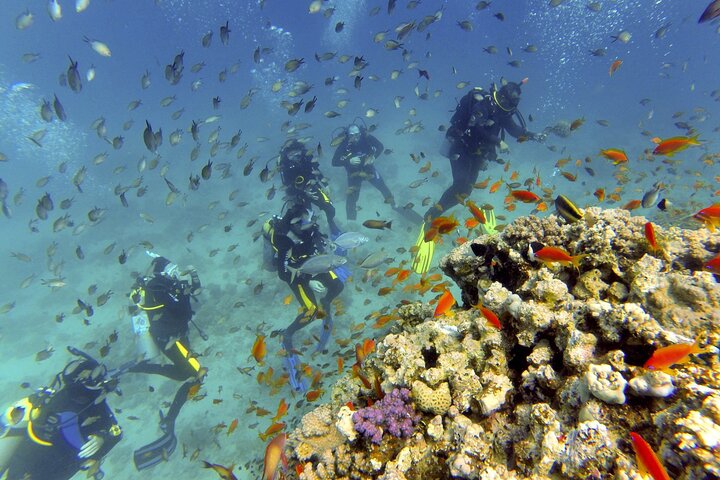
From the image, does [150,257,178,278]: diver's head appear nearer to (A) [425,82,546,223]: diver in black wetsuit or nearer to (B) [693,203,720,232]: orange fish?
(A) [425,82,546,223]: diver in black wetsuit

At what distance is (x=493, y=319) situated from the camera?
2473mm

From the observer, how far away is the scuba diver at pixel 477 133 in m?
7.92

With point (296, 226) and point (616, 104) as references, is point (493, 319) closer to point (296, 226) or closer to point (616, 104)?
point (296, 226)

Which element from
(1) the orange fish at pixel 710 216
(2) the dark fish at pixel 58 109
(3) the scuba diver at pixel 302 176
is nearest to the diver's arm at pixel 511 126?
(3) the scuba diver at pixel 302 176

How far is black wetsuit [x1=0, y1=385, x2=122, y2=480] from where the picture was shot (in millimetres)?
5457

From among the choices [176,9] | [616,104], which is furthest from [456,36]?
[176,9]

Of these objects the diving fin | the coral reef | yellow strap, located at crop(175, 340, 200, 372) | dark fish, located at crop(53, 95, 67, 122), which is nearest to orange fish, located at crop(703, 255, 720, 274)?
the coral reef

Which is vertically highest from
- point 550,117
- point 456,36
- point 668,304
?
point 456,36

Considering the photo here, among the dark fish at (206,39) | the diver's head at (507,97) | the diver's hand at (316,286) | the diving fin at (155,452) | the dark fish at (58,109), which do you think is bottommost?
the diving fin at (155,452)

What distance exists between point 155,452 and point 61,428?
275 cm

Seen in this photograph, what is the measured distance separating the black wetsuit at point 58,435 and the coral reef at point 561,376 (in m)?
5.67

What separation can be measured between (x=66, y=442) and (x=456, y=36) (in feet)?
341

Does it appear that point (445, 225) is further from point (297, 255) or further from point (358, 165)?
point (358, 165)

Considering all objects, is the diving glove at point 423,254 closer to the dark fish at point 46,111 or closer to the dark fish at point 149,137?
the dark fish at point 149,137
